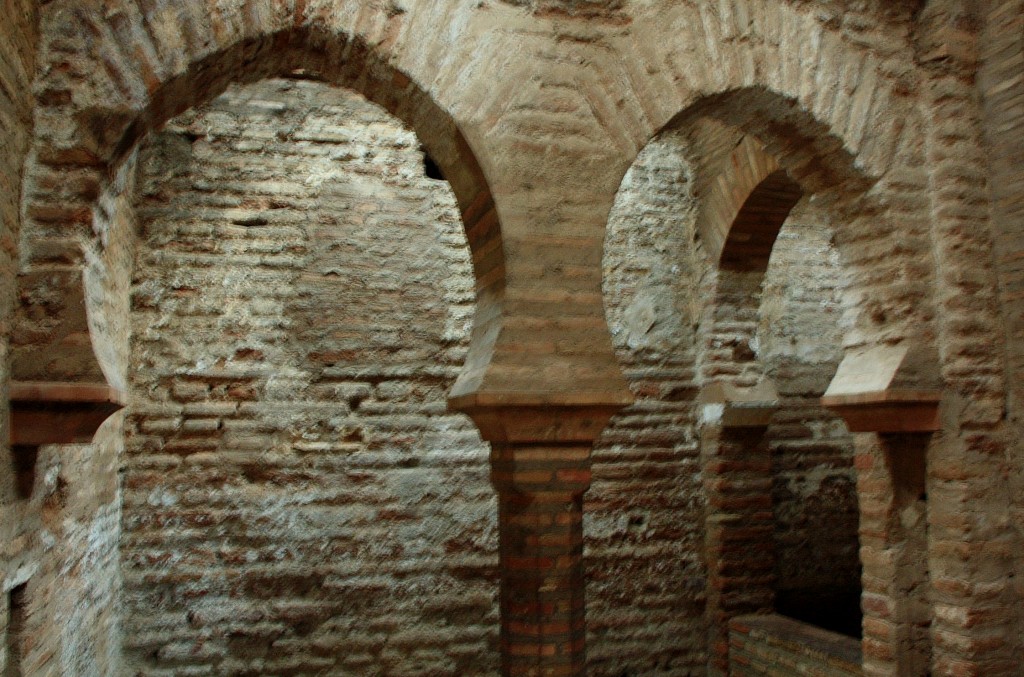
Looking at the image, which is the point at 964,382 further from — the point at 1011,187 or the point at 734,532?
the point at 734,532

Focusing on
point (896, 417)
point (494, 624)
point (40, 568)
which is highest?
point (896, 417)

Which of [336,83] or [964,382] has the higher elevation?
[336,83]

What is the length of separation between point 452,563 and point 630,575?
128 cm

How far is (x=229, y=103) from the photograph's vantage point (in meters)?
Result: 4.84

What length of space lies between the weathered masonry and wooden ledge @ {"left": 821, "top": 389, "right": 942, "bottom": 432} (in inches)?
0.8

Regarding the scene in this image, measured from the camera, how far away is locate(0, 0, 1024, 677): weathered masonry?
2.85 m

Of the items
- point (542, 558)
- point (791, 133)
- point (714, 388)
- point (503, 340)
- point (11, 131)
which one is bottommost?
point (542, 558)

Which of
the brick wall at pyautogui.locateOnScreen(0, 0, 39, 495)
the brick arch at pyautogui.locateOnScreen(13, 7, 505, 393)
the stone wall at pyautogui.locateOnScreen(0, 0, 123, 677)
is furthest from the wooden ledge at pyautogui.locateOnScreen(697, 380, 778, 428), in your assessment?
the brick wall at pyautogui.locateOnScreen(0, 0, 39, 495)

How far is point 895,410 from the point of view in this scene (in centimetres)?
362

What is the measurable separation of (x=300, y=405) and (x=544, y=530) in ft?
7.17

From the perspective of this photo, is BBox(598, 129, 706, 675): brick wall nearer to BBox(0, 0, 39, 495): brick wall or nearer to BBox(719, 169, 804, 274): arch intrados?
BBox(719, 169, 804, 274): arch intrados

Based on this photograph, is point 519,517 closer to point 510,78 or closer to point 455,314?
point 510,78

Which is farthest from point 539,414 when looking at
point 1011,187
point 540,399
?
point 1011,187

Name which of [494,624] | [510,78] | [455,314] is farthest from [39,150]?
[494,624]
